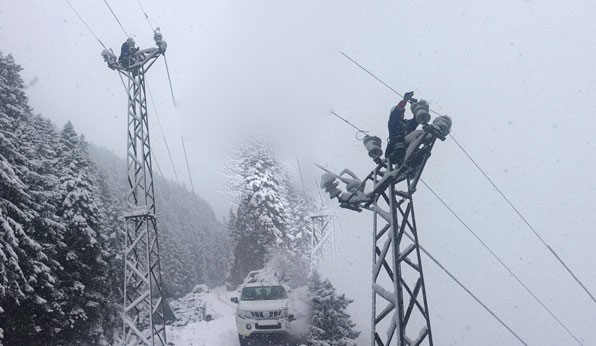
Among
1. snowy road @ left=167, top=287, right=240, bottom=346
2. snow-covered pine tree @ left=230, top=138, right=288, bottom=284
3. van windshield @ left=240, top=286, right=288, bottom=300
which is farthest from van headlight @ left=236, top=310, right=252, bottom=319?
snow-covered pine tree @ left=230, top=138, right=288, bottom=284

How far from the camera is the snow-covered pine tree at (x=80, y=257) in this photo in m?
19.3

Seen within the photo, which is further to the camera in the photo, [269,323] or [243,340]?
Answer: [243,340]

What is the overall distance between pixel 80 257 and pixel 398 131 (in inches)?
775

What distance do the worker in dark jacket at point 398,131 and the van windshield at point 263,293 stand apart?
30.1 ft

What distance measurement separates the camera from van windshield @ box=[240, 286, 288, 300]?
46.4 ft

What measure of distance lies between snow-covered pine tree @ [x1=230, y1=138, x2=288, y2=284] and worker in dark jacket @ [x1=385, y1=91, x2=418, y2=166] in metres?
28.0

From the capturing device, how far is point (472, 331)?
6606 centimetres

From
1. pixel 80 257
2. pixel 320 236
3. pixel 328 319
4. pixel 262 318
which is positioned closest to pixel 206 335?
pixel 262 318

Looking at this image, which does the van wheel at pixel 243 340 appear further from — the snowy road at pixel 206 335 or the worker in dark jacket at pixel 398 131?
the worker in dark jacket at pixel 398 131

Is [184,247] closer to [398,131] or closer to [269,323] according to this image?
[269,323]

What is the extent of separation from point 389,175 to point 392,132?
757 millimetres

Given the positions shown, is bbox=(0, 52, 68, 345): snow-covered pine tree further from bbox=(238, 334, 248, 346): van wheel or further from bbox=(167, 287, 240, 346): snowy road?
bbox=(238, 334, 248, 346): van wheel

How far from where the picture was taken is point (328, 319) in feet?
51.4

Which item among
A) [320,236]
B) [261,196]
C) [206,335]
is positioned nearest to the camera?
[206,335]
